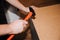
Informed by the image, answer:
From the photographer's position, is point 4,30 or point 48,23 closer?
point 4,30

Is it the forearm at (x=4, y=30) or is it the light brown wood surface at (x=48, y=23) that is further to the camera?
the light brown wood surface at (x=48, y=23)

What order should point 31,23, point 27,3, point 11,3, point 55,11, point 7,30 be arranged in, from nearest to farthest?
1. point 7,30
2. point 31,23
3. point 11,3
4. point 55,11
5. point 27,3

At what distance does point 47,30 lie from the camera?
1.05m

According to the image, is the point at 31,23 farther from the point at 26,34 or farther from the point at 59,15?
the point at 59,15

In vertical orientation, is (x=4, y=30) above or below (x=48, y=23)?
above

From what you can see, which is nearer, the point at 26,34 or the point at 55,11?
the point at 26,34

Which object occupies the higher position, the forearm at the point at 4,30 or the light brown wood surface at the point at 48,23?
the forearm at the point at 4,30

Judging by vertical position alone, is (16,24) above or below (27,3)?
above

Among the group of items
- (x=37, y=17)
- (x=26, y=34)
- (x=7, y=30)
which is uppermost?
(x=7, y=30)

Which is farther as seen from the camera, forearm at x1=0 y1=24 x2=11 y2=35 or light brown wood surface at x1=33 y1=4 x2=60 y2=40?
light brown wood surface at x1=33 y1=4 x2=60 y2=40

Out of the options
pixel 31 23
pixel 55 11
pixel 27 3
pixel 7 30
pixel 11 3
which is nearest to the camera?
pixel 7 30

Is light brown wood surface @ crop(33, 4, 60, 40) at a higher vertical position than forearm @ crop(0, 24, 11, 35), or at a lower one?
lower

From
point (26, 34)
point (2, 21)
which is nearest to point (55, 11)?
point (26, 34)

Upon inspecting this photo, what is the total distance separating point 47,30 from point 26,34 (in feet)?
0.62
